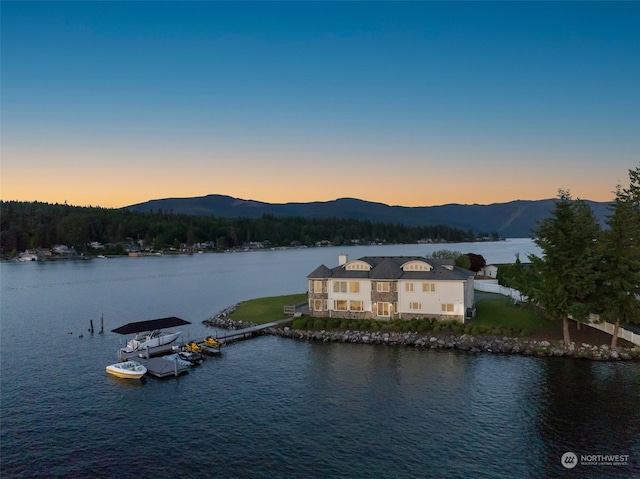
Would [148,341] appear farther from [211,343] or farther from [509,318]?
[509,318]

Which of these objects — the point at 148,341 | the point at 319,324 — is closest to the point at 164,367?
the point at 148,341

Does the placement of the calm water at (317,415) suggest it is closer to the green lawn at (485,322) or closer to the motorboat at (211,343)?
the motorboat at (211,343)

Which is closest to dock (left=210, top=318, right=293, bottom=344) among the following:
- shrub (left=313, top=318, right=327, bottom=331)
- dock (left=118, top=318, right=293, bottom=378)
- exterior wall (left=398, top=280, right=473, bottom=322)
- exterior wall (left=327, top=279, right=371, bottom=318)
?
dock (left=118, top=318, right=293, bottom=378)

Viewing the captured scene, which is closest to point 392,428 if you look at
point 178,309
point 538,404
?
point 538,404

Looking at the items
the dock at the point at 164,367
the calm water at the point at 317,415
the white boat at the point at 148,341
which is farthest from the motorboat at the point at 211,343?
the dock at the point at 164,367

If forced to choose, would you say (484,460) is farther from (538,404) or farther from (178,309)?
(178,309)
